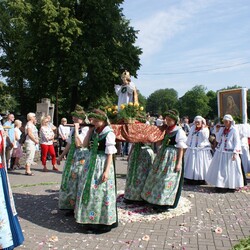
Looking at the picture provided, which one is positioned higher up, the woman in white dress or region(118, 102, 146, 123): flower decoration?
region(118, 102, 146, 123): flower decoration

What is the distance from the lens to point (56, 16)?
74.9 feet

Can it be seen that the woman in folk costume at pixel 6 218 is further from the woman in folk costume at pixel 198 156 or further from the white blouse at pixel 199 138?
the white blouse at pixel 199 138

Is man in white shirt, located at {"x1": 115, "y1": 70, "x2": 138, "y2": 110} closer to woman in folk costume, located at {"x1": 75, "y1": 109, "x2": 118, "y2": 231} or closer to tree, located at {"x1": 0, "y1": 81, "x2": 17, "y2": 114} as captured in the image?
woman in folk costume, located at {"x1": 75, "y1": 109, "x2": 118, "y2": 231}

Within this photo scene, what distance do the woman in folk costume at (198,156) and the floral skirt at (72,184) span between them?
3954 millimetres

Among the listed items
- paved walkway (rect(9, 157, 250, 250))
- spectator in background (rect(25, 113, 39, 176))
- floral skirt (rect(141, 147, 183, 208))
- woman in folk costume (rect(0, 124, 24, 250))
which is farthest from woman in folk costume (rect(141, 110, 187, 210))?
spectator in background (rect(25, 113, 39, 176))

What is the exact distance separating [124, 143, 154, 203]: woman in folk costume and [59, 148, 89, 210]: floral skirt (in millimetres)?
1035

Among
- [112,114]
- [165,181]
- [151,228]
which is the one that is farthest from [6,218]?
[165,181]

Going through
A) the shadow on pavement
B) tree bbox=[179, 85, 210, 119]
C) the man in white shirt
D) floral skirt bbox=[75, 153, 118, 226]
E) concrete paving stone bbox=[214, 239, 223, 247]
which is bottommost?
concrete paving stone bbox=[214, 239, 223, 247]

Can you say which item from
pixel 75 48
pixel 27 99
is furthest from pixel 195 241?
pixel 27 99

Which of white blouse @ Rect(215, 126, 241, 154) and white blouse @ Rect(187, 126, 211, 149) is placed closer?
white blouse @ Rect(215, 126, 241, 154)

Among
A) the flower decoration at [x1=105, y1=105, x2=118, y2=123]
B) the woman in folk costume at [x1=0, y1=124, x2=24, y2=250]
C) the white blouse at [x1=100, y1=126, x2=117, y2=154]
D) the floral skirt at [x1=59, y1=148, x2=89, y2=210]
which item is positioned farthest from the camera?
the flower decoration at [x1=105, y1=105, x2=118, y2=123]

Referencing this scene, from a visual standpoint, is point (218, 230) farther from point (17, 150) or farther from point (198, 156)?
point (17, 150)

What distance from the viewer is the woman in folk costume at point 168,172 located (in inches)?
226

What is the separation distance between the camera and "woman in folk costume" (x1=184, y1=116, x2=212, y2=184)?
868 centimetres
